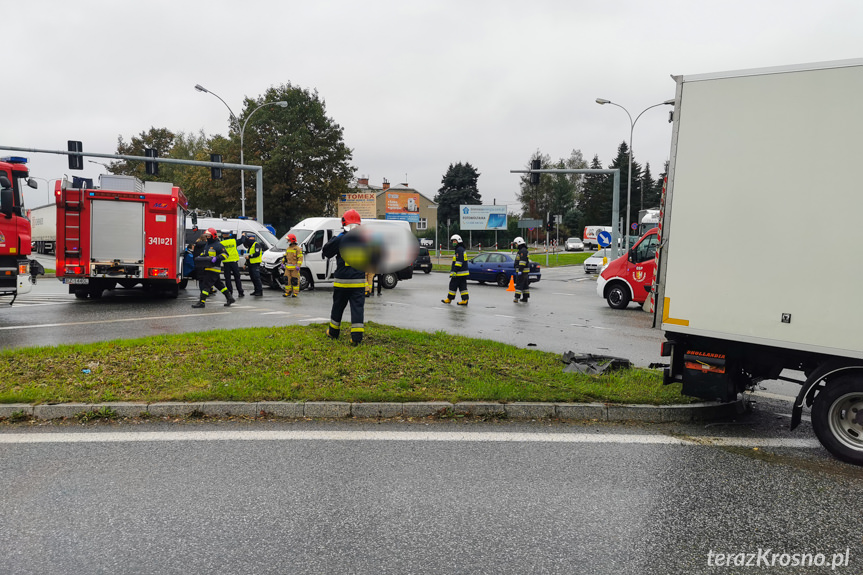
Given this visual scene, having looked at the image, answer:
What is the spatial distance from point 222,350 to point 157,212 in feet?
32.4

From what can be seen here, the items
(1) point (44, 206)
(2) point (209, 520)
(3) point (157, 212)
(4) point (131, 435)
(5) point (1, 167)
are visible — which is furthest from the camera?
(1) point (44, 206)

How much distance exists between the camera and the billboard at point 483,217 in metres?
58.9

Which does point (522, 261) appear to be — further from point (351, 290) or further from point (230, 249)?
point (351, 290)

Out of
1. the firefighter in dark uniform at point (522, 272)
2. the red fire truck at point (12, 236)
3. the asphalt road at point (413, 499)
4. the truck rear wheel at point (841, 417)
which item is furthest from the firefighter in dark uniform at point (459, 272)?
the truck rear wheel at point (841, 417)

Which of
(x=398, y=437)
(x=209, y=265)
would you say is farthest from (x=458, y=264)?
(x=398, y=437)

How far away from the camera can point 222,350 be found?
793 centimetres

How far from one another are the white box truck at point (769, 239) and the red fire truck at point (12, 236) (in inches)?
422

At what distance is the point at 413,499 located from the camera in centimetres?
406

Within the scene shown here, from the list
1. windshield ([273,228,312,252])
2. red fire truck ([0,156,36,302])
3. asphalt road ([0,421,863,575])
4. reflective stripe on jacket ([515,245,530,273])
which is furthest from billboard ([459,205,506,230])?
asphalt road ([0,421,863,575])

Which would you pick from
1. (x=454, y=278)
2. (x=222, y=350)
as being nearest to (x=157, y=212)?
(x=454, y=278)

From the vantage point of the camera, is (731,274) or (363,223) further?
(363,223)

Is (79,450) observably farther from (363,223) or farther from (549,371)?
(549,371)

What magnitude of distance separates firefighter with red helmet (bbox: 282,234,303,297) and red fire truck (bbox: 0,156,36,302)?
24.8 ft

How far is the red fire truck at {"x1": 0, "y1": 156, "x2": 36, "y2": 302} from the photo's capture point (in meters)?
10.9
